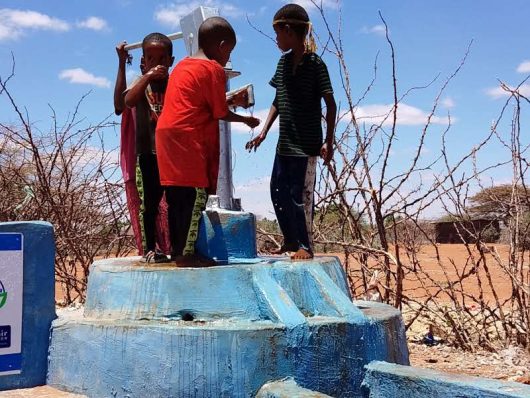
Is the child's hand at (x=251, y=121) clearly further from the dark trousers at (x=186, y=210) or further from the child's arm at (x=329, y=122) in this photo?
the dark trousers at (x=186, y=210)

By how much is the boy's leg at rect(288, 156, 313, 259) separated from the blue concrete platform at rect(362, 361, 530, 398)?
938 mm

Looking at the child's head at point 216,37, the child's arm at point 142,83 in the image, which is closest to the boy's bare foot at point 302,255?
the child's head at point 216,37

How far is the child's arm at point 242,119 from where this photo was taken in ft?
13.8

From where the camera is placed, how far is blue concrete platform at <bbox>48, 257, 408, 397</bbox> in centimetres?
348

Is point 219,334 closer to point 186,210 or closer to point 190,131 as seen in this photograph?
point 186,210

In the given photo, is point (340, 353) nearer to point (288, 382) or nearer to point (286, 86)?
point (288, 382)

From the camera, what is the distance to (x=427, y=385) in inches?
127

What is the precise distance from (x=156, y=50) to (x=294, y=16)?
2.97ft

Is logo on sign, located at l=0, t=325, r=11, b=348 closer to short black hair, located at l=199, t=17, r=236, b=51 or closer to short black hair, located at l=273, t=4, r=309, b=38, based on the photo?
short black hair, located at l=199, t=17, r=236, b=51

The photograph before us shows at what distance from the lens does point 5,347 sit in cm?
415

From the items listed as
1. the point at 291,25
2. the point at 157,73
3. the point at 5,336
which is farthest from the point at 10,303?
the point at 291,25

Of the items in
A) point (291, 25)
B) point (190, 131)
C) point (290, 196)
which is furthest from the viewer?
point (290, 196)

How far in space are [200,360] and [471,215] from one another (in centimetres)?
437

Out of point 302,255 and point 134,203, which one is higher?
point 134,203
